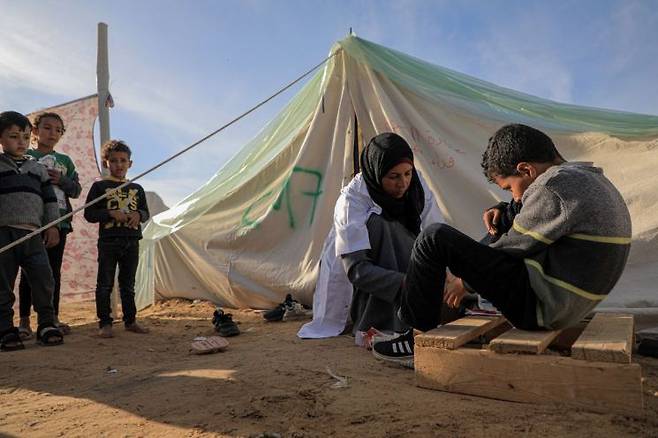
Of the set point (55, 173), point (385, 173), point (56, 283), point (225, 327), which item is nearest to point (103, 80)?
point (55, 173)

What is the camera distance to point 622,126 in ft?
10.8

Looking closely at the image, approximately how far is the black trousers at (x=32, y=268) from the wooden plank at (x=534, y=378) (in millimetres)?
2052

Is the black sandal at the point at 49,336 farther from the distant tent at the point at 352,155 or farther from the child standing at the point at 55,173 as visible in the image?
the distant tent at the point at 352,155

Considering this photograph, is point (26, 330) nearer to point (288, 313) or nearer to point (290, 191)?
point (288, 313)

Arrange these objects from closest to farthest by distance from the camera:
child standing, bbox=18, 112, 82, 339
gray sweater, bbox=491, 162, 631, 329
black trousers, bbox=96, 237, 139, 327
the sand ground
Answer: the sand ground, gray sweater, bbox=491, 162, 631, 329, black trousers, bbox=96, 237, 139, 327, child standing, bbox=18, 112, 82, 339

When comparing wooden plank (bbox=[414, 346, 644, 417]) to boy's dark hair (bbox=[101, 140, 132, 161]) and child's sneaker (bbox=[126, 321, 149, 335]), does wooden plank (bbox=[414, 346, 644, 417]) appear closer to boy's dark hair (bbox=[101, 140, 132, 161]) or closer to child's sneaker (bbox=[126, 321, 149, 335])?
child's sneaker (bbox=[126, 321, 149, 335])

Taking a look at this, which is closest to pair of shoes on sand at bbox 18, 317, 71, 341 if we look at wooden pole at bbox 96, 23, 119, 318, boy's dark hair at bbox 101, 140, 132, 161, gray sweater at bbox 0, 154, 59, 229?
gray sweater at bbox 0, 154, 59, 229

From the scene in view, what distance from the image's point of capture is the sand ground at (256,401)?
46.3 inches

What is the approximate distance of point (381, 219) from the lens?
2289 millimetres

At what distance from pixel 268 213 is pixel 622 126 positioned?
8.41ft

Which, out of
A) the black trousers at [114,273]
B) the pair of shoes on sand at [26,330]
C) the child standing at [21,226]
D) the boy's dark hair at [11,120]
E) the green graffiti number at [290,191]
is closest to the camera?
the child standing at [21,226]

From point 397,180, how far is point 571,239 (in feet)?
3.22

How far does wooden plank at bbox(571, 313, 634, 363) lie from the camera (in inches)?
47.9

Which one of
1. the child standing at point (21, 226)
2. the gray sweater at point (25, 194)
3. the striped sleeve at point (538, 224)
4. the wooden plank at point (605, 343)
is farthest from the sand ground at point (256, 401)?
the gray sweater at point (25, 194)
